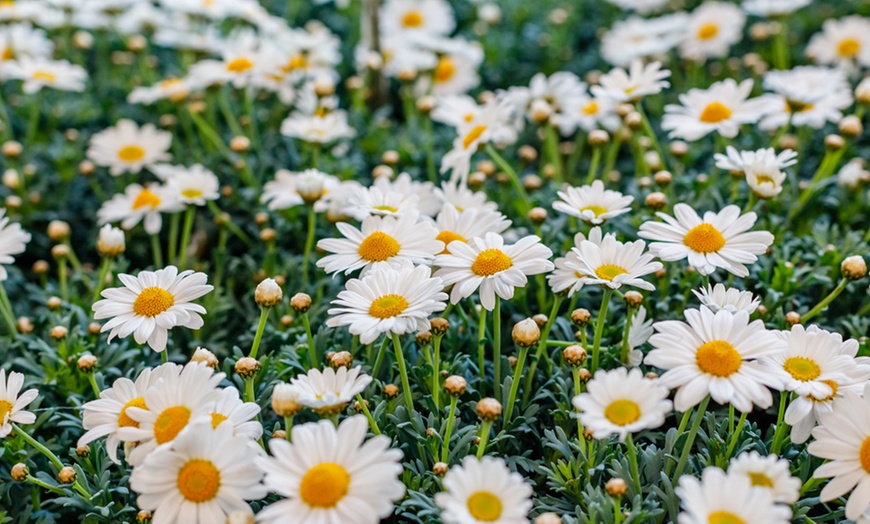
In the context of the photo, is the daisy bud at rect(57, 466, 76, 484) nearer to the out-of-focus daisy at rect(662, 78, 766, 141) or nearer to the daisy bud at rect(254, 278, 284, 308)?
the daisy bud at rect(254, 278, 284, 308)

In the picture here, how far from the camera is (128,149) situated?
291cm

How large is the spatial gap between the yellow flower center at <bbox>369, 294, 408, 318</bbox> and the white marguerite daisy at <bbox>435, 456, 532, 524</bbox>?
0.39 metres

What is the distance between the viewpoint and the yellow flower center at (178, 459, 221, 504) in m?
1.46

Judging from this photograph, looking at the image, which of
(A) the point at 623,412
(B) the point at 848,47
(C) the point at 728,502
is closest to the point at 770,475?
(C) the point at 728,502

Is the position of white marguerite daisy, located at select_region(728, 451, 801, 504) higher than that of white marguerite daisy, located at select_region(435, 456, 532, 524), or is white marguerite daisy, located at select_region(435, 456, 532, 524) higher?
white marguerite daisy, located at select_region(728, 451, 801, 504)

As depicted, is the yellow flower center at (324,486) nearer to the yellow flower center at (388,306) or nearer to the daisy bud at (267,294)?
the yellow flower center at (388,306)

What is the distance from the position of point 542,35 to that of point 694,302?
2.28m

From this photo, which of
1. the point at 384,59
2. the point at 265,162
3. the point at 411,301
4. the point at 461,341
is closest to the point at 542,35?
the point at 384,59

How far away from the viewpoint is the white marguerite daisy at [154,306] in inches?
69.8

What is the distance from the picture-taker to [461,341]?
2.14 meters

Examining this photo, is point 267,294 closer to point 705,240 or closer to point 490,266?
point 490,266

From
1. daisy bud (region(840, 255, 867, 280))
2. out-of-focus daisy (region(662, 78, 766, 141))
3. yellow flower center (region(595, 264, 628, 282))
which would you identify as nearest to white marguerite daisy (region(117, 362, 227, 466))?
yellow flower center (region(595, 264, 628, 282))

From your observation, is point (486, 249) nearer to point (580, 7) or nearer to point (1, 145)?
point (1, 145)

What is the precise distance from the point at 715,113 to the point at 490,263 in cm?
103
